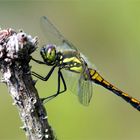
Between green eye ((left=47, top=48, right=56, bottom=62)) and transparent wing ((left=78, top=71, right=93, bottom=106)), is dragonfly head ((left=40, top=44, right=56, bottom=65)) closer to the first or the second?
green eye ((left=47, top=48, right=56, bottom=62))

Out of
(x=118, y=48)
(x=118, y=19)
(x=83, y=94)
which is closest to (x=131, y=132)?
(x=118, y=48)

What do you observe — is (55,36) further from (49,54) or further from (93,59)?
(93,59)

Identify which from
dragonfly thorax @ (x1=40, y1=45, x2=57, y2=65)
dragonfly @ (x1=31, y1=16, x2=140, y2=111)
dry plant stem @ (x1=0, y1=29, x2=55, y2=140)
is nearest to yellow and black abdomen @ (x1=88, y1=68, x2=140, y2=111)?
dragonfly @ (x1=31, y1=16, x2=140, y2=111)

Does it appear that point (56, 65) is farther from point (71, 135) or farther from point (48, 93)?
point (48, 93)

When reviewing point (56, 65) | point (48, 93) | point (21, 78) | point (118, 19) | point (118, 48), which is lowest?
point (21, 78)

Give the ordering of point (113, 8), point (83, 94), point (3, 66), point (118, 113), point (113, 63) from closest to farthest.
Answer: point (3, 66), point (83, 94), point (118, 113), point (113, 63), point (113, 8)

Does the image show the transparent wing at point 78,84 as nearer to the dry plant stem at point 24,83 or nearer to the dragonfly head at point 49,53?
the dragonfly head at point 49,53
